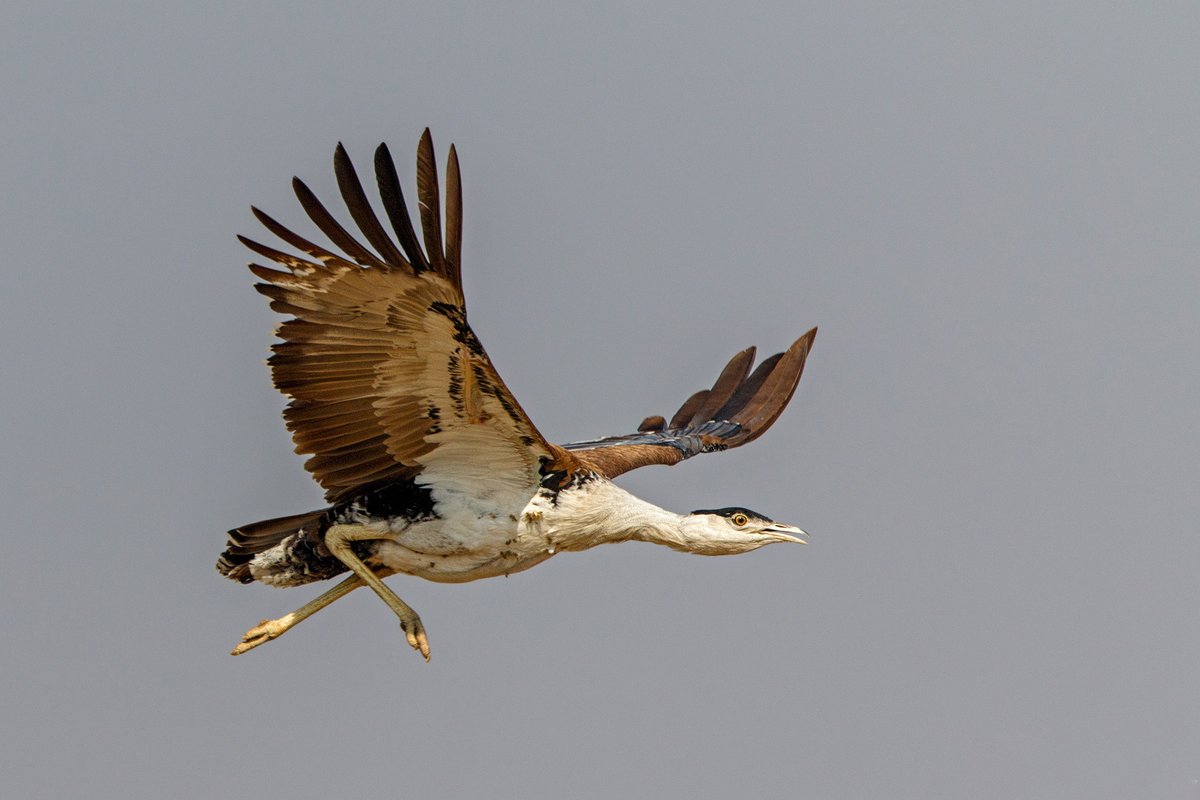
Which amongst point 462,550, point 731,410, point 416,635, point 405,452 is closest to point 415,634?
point 416,635

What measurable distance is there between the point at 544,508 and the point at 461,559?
727mm

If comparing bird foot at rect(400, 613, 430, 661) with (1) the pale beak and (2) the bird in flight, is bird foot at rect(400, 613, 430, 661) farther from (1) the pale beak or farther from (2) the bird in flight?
(1) the pale beak

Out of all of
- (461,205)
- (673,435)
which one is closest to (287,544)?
(461,205)

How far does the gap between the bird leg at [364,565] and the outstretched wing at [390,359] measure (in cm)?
28

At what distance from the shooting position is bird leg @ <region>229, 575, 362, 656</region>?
1310 cm

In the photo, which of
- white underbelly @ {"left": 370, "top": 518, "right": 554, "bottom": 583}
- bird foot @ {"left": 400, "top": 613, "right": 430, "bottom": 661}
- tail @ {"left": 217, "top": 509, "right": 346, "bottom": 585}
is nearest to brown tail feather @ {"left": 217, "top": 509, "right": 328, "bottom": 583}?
tail @ {"left": 217, "top": 509, "right": 346, "bottom": 585}

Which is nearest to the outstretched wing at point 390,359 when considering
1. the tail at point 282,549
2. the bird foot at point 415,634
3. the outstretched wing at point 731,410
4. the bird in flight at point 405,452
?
the bird in flight at point 405,452

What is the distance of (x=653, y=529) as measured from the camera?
13234mm

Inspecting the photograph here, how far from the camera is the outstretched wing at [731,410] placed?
54.3 ft

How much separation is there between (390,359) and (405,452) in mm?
1031

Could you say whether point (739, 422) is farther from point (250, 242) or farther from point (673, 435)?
point (250, 242)

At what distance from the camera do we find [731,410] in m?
17.3

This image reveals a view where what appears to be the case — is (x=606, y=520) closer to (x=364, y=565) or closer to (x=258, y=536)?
(x=364, y=565)

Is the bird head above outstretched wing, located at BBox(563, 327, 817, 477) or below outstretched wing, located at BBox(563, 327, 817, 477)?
below
